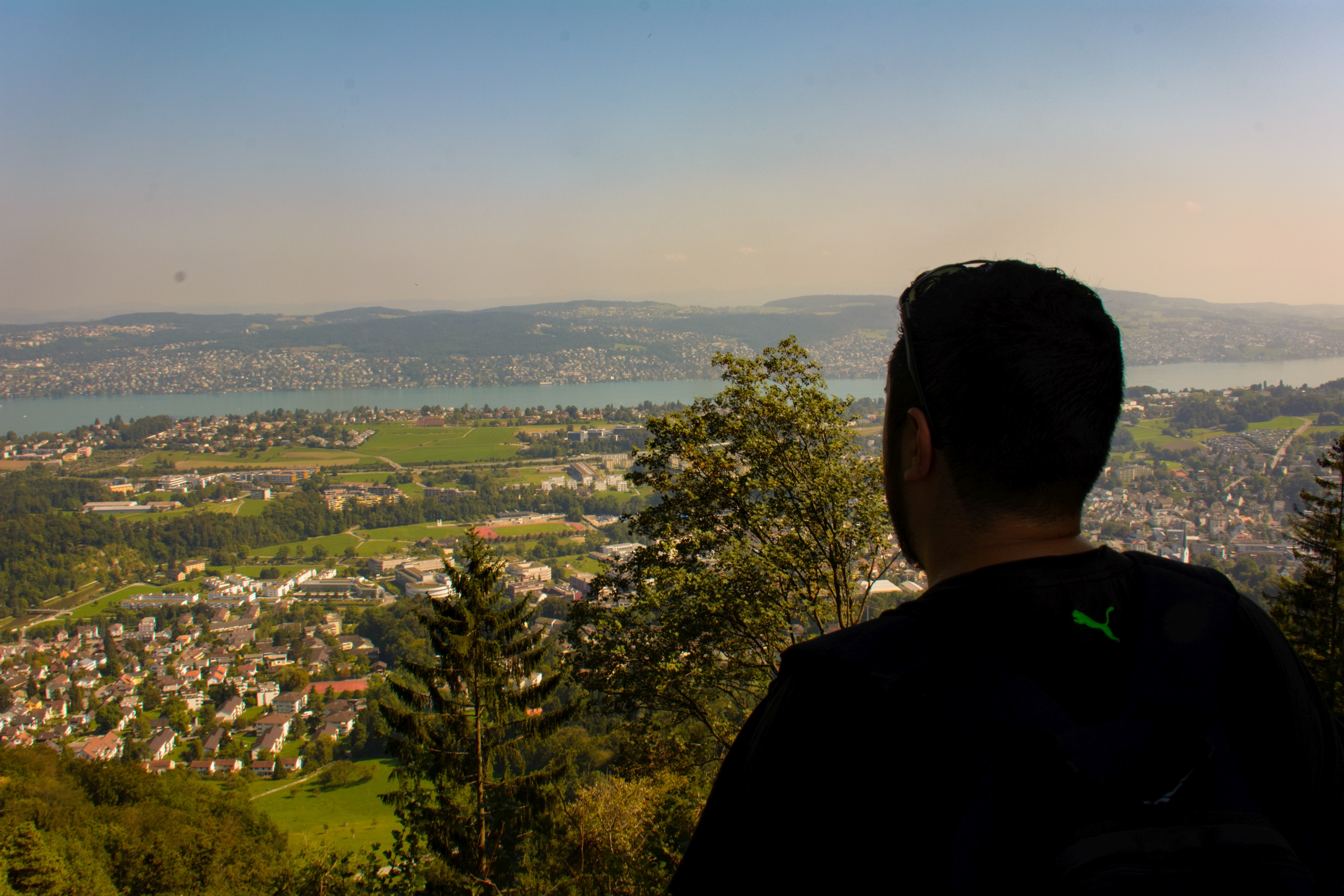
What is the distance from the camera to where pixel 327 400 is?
114 meters

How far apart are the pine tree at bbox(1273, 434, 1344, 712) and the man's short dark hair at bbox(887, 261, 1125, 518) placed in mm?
12566

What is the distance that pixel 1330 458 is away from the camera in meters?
11.1

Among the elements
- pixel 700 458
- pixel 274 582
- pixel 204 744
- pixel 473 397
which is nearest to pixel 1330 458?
pixel 700 458

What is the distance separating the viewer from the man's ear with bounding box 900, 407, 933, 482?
84cm

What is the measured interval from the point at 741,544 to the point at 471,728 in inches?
155

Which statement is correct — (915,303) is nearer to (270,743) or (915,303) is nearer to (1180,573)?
(1180,573)

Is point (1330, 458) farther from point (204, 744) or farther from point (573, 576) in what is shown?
point (204, 744)

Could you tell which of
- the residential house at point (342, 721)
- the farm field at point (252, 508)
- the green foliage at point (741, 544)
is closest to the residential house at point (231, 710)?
the residential house at point (342, 721)

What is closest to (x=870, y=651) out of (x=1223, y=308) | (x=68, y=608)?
(x=68, y=608)

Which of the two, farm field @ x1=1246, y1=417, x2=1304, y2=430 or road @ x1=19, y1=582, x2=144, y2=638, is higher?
farm field @ x1=1246, y1=417, x2=1304, y2=430

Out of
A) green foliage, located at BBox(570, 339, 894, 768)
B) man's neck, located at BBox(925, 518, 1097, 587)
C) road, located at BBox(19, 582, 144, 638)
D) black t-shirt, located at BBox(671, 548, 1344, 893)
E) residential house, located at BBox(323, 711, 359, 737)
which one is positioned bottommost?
road, located at BBox(19, 582, 144, 638)

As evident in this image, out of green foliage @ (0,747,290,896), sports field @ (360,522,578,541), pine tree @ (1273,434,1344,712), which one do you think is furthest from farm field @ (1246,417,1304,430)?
green foliage @ (0,747,290,896)

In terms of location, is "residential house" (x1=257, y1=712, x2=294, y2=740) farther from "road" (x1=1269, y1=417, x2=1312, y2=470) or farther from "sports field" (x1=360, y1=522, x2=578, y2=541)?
"road" (x1=1269, y1=417, x2=1312, y2=470)

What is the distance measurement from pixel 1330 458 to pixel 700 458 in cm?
1050
